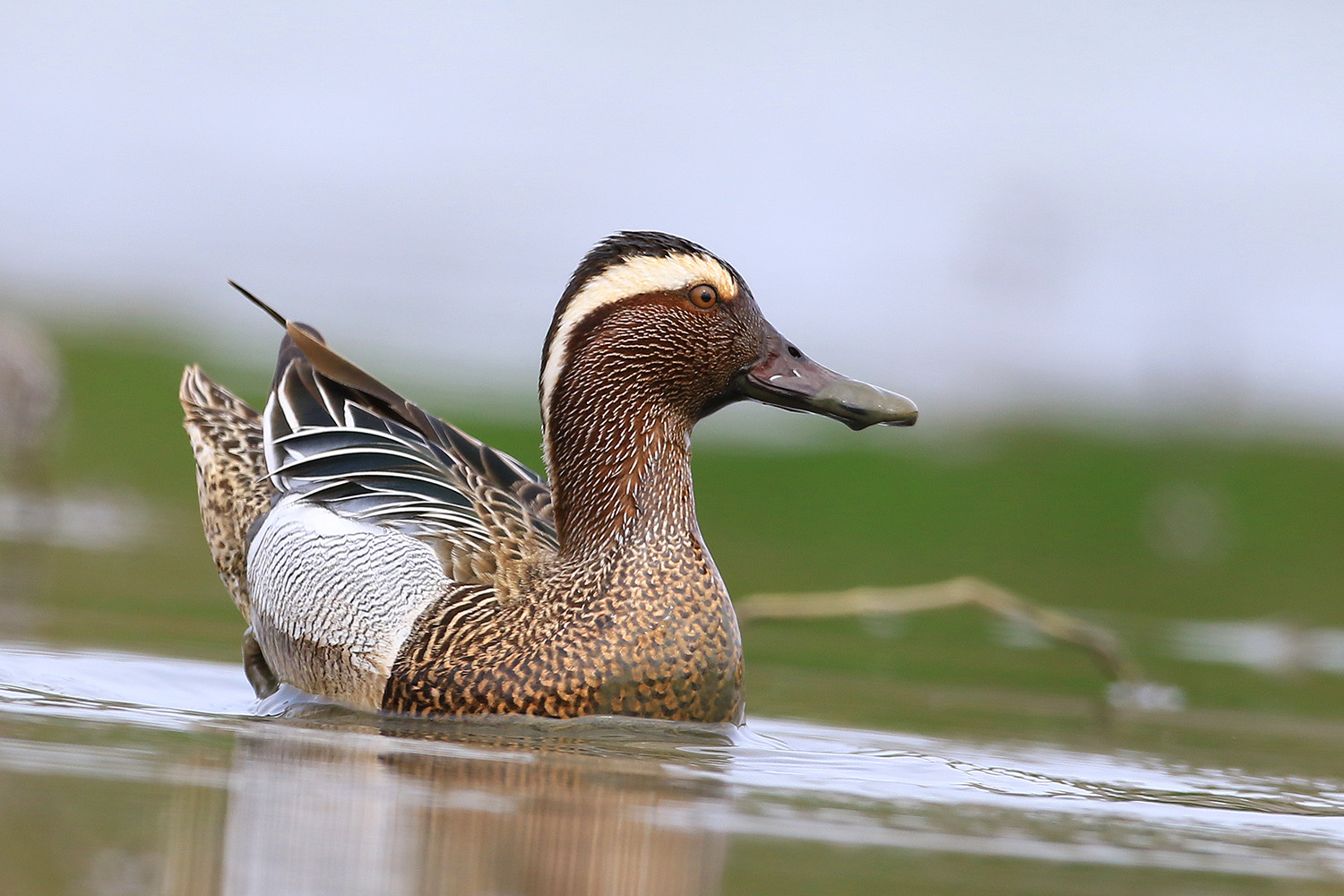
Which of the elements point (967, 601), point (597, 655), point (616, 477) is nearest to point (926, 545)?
point (967, 601)

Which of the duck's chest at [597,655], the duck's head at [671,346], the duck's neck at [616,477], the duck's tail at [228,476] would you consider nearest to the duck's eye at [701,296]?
the duck's head at [671,346]

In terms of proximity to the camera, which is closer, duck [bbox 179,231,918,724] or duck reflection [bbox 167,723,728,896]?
duck reflection [bbox 167,723,728,896]

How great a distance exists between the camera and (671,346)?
5.80m

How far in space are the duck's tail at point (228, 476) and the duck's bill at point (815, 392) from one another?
1.78 m

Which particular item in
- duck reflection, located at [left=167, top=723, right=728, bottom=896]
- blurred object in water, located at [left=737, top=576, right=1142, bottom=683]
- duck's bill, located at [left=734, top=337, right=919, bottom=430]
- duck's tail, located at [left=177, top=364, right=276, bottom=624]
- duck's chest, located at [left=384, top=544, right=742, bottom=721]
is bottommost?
duck reflection, located at [left=167, top=723, right=728, bottom=896]

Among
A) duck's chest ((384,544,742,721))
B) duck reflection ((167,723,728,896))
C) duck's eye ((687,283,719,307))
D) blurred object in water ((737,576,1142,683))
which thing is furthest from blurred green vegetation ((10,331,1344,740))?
duck reflection ((167,723,728,896))

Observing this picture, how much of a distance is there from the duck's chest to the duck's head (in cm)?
58

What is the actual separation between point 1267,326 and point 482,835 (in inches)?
840

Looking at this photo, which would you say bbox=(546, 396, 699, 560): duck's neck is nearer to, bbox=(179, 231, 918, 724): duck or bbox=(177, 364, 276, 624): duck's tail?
bbox=(179, 231, 918, 724): duck

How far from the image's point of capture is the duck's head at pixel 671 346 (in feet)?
18.9

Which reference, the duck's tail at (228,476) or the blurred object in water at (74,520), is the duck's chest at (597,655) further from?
the blurred object in water at (74,520)

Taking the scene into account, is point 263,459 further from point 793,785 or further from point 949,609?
point 949,609

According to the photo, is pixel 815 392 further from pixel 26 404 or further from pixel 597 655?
pixel 26 404

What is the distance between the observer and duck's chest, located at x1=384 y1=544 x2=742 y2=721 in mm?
5352
